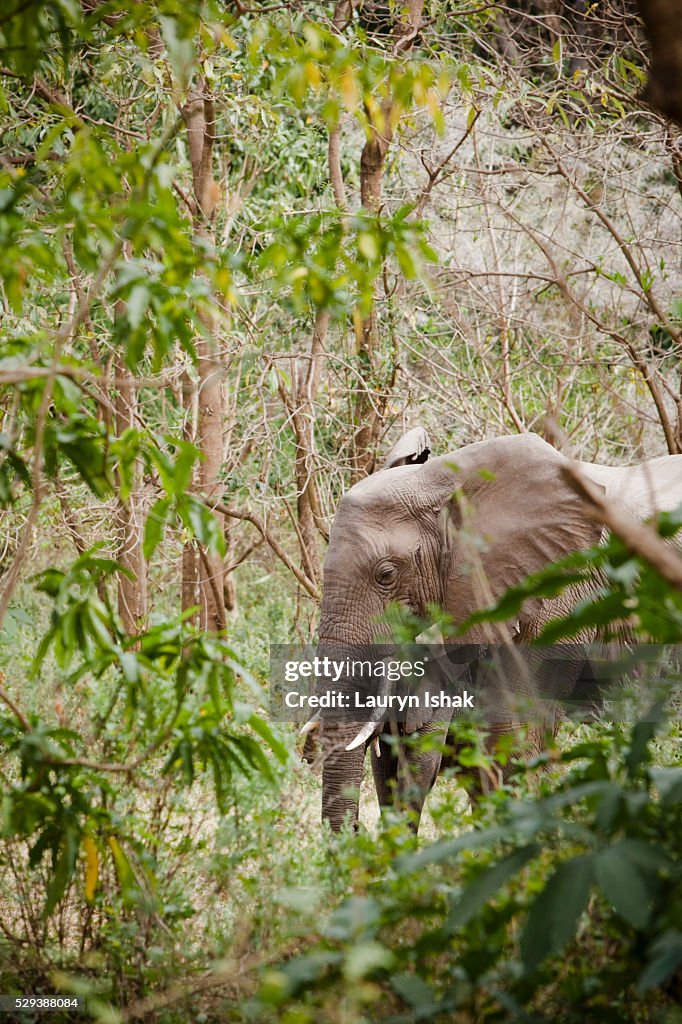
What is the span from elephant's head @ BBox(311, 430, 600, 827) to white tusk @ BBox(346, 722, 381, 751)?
0.18m

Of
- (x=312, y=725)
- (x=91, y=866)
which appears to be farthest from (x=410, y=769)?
(x=91, y=866)

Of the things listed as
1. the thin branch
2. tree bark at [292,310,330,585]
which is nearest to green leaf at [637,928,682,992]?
the thin branch

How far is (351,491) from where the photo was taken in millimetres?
4844

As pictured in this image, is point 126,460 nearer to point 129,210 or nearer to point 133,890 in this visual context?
point 129,210

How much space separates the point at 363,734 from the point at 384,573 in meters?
0.68

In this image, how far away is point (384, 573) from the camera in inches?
185

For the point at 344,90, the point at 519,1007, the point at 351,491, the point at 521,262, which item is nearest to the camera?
the point at 519,1007

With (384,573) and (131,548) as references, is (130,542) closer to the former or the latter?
(131,548)

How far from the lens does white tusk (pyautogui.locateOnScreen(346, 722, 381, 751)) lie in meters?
4.40

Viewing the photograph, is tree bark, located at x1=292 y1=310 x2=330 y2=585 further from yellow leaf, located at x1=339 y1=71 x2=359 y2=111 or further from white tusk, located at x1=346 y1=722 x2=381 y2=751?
yellow leaf, located at x1=339 y1=71 x2=359 y2=111

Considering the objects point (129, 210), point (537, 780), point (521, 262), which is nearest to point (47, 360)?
point (129, 210)

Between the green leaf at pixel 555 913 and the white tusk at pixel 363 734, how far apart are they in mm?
2702

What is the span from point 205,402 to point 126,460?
412cm

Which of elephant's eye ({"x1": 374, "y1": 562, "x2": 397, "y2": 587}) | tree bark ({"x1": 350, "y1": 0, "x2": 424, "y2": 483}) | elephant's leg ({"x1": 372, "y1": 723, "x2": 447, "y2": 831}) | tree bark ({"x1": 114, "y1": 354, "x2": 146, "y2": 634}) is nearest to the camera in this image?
elephant's leg ({"x1": 372, "y1": 723, "x2": 447, "y2": 831})
